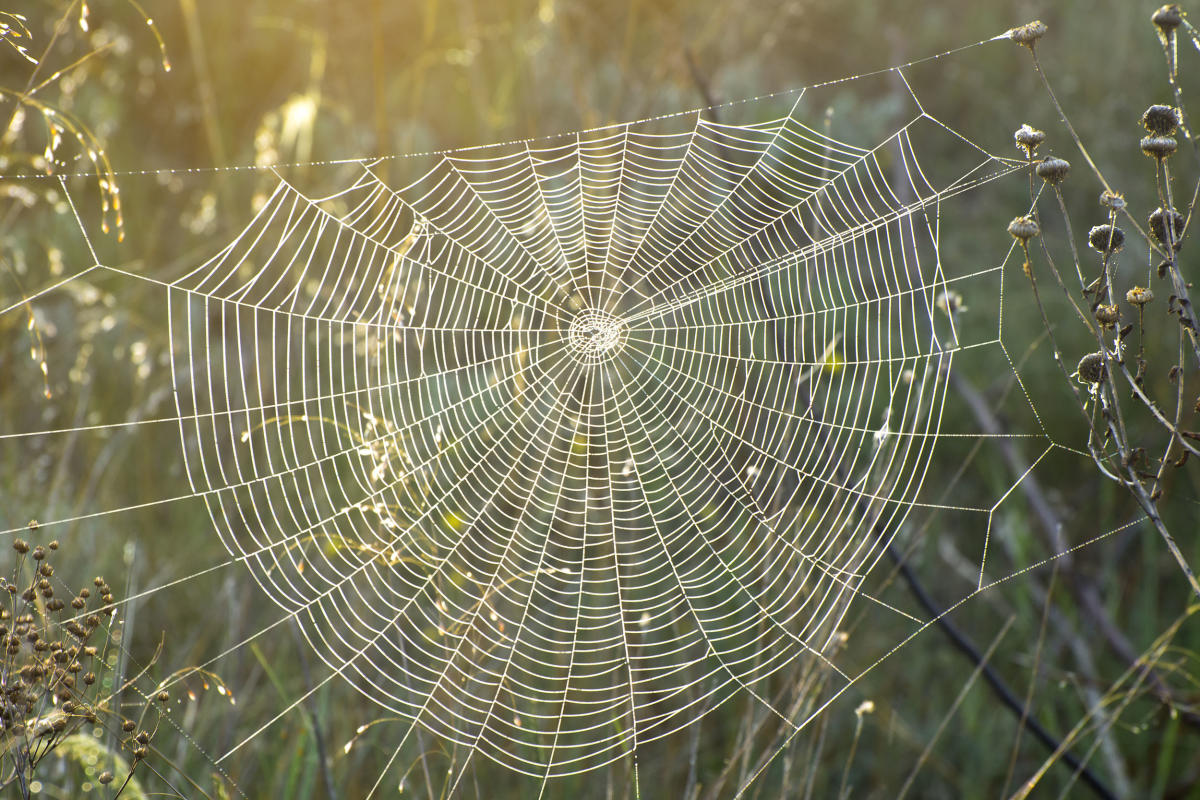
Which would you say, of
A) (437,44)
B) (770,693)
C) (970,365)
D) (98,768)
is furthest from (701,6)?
(98,768)

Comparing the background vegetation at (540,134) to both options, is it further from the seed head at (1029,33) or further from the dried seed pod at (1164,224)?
the seed head at (1029,33)

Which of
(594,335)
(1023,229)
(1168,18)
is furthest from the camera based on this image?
(594,335)

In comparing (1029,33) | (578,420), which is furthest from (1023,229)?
(578,420)

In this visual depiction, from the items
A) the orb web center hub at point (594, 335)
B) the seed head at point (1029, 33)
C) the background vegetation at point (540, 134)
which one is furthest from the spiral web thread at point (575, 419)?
the seed head at point (1029, 33)

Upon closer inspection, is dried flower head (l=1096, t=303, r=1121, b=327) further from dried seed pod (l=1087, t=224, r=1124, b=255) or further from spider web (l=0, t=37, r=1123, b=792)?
spider web (l=0, t=37, r=1123, b=792)

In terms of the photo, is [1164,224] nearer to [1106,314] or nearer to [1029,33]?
[1106,314]

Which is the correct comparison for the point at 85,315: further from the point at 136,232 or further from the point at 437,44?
the point at 437,44

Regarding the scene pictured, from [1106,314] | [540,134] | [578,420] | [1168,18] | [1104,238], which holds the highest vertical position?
[540,134]
